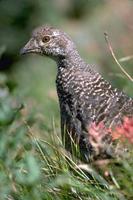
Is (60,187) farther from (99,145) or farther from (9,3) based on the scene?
(9,3)

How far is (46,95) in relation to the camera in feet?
32.4

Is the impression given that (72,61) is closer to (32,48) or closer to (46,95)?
(32,48)

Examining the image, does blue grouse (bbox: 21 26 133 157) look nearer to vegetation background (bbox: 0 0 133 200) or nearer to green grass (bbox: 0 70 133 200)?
vegetation background (bbox: 0 0 133 200)


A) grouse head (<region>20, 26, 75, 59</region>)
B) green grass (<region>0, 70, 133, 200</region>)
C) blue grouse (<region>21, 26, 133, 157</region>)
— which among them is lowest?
green grass (<region>0, 70, 133, 200</region>)

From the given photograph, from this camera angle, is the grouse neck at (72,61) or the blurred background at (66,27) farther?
the blurred background at (66,27)

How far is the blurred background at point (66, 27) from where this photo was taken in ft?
43.0

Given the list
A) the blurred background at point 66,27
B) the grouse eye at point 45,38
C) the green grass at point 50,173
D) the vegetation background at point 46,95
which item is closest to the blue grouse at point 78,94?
the grouse eye at point 45,38

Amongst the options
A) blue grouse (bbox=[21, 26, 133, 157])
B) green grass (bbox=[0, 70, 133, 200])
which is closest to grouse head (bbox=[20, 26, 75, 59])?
blue grouse (bbox=[21, 26, 133, 157])

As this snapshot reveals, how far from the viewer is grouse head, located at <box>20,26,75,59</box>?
705cm

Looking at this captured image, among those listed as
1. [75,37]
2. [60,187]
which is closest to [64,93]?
[60,187]

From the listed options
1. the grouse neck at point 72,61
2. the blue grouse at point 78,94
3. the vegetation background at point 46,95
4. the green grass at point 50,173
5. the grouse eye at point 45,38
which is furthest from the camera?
the grouse eye at point 45,38

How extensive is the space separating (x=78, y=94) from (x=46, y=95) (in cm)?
333

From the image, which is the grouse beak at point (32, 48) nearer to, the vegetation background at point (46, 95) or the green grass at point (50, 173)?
the vegetation background at point (46, 95)

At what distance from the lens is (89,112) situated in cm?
630
